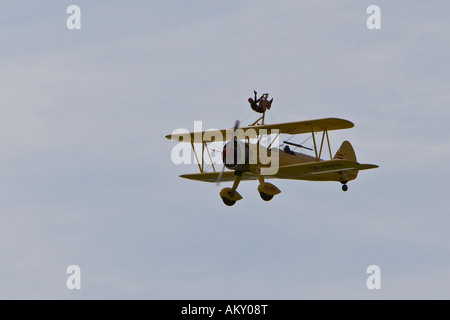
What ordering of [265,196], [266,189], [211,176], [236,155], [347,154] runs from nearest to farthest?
[236,155] → [266,189] → [265,196] → [211,176] → [347,154]

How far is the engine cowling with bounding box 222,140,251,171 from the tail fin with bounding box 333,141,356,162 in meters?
5.43

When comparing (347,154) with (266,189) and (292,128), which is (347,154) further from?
(266,189)

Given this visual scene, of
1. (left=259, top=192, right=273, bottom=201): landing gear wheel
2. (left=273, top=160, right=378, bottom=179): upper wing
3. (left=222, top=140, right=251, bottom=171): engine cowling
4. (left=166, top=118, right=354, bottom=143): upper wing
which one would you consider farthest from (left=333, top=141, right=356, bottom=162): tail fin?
(left=222, top=140, right=251, bottom=171): engine cowling

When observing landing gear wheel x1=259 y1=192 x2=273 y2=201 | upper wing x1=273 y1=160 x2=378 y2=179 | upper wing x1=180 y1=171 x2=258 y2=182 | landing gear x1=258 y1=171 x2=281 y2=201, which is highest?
upper wing x1=180 y1=171 x2=258 y2=182

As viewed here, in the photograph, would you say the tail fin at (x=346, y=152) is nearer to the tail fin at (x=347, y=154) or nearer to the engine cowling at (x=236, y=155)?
the tail fin at (x=347, y=154)

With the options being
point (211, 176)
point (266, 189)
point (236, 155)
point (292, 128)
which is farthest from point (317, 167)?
point (211, 176)

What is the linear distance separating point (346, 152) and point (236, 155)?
638cm

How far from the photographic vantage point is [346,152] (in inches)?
1419

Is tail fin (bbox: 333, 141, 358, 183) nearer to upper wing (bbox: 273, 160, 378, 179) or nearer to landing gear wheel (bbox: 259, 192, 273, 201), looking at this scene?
upper wing (bbox: 273, 160, 378, 179)

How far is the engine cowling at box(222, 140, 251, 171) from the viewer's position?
1236 inches

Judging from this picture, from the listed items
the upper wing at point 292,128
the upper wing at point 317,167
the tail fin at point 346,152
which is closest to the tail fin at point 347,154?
the tail fin at point 346,152
